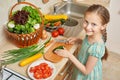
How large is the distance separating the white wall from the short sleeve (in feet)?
4.23

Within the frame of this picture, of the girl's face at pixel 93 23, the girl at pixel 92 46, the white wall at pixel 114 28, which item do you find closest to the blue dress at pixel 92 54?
the girl at pixel 92 46

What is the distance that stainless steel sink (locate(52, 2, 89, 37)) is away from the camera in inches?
72.5

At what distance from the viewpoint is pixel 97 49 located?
4.23ft

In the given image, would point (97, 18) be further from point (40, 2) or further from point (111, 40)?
point (111, 40)

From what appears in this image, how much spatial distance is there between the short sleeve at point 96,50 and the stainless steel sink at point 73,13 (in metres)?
0.50

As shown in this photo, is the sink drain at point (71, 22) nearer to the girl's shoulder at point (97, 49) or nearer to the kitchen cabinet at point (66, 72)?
the kitchen cabinet at point (66, 72)

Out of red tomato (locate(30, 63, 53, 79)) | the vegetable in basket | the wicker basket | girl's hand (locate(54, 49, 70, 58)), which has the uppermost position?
the vegetable in basket

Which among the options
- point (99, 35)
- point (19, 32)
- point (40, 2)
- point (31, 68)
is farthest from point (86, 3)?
point (31, 68)

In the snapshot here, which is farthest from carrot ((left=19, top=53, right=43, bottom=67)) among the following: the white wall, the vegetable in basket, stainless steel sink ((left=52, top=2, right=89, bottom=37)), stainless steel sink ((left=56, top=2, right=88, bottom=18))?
the white wall

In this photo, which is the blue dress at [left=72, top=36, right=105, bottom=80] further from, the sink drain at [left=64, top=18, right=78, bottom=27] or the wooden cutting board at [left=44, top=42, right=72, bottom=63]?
the sink drain at [left=64, top=18, right=78, bottom=27]

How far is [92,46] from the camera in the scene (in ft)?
4.33

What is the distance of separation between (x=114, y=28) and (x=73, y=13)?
2.27ft

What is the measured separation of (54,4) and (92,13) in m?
0.92

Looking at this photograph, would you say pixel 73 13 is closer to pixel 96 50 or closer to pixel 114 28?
pixel 114 28
